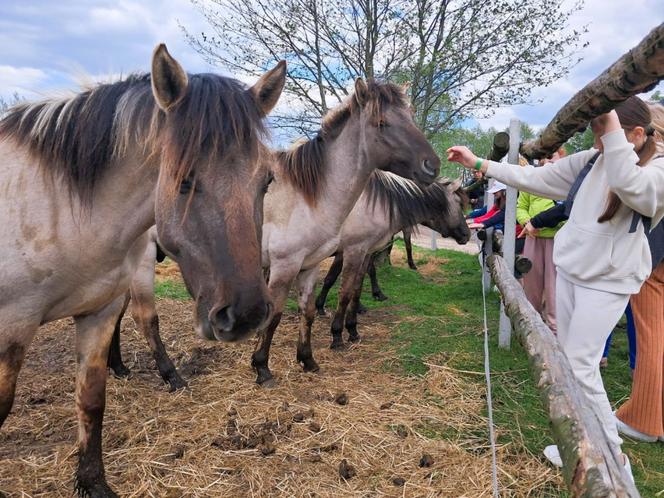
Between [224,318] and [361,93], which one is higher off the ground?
[361,93]

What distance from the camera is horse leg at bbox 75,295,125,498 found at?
2422 mm

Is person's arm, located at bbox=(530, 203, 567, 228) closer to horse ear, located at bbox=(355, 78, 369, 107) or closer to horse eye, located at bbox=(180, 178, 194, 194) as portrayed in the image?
horse ear, located at bbox=(355, 78, 369, 107)

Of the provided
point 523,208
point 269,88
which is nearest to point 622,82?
point 269,88

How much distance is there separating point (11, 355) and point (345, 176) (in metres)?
2.98

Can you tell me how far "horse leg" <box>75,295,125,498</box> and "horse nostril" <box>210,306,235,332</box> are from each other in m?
1.13

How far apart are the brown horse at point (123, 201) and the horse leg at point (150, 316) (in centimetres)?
163

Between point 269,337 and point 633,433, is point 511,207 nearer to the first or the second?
point 633,433

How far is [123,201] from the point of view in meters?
2.09

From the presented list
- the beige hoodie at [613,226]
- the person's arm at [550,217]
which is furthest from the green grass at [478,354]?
the person's arm at [550,217]

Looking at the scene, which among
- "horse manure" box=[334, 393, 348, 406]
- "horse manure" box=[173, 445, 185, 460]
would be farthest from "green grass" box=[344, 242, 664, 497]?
"horse manure" box=[173, 445, 185, 460]

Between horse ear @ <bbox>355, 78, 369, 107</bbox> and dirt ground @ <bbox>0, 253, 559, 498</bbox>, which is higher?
horse ear @ <bbox>355, 78, 369, 107</bbox>

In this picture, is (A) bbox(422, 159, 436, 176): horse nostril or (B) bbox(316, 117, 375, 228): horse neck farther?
(B) bbox(316, 117, 375, 228): horse neck

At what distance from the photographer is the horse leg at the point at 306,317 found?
4.56 m

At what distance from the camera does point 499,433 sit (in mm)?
3146
